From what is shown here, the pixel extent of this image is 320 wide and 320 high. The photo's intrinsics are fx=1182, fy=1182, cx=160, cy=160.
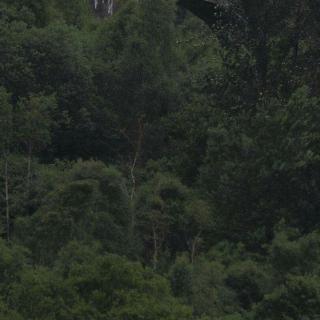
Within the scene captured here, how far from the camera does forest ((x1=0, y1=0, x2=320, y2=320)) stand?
16875 millimetres

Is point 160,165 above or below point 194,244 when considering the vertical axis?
above

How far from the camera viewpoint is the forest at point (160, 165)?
55.4 ft

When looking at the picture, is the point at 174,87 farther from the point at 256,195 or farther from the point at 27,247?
the point at 27,247

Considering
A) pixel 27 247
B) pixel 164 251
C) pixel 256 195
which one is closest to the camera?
pixel 27 247

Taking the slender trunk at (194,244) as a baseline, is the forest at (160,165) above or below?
above

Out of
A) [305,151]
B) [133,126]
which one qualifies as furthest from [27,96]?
[305,151]

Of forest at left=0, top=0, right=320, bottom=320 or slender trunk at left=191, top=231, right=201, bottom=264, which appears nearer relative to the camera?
forest at left=0, top=0, right=320, bottom=320

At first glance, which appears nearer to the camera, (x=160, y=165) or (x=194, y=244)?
(x=194, y=244)

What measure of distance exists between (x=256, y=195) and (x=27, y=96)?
220 inches

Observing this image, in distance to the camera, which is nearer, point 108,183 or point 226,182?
point 108,183

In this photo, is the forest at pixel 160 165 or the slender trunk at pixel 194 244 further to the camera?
the slender trunk at pixel 194 244

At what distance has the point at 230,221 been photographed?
22016mm

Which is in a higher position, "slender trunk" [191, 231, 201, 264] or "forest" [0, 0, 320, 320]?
"forest" [0, 0, 320, 320]

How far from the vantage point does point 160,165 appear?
2464 cm
